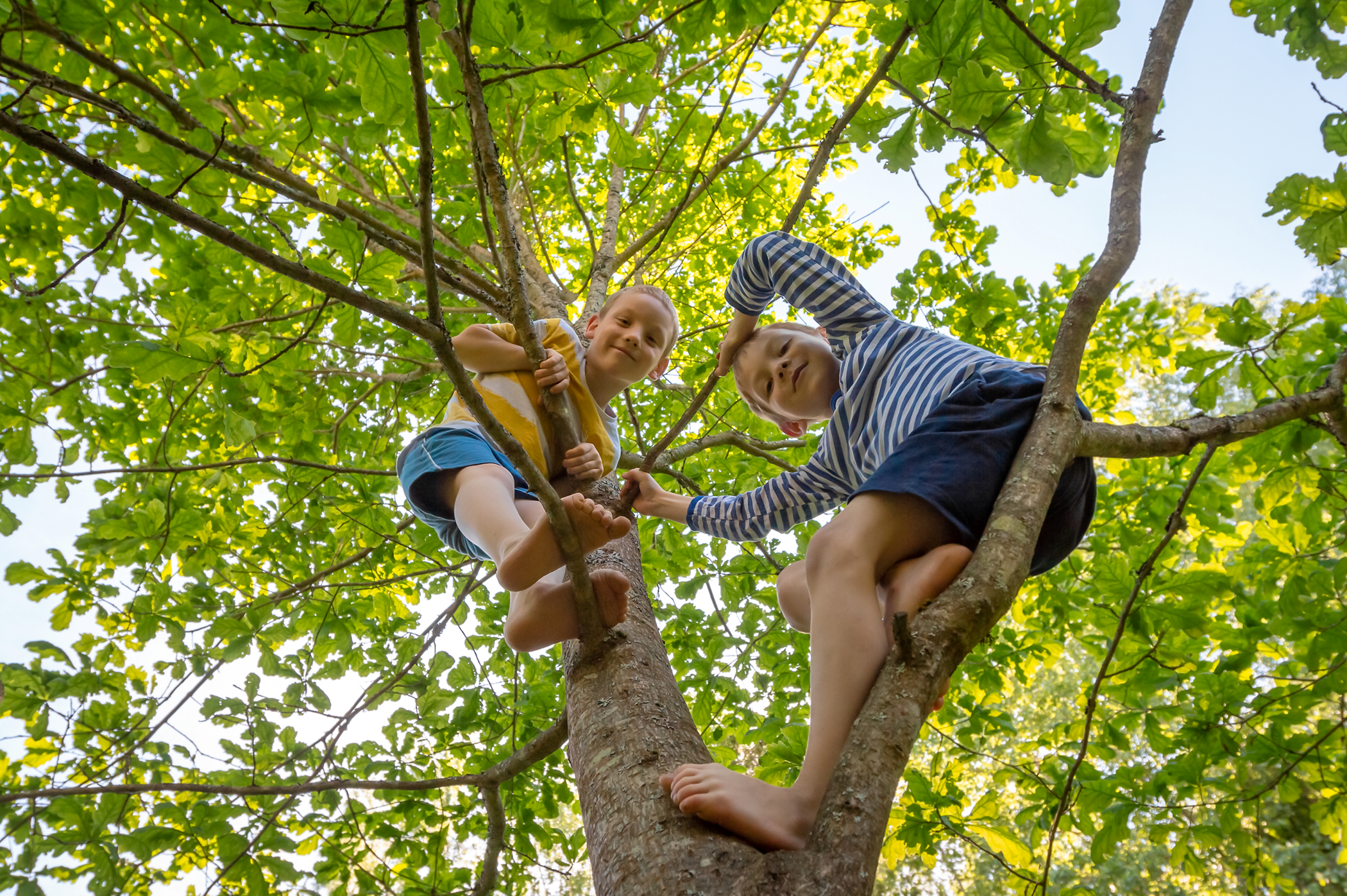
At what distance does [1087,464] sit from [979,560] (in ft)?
2.16

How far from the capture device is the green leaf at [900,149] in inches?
79.4

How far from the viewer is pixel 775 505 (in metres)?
1.90

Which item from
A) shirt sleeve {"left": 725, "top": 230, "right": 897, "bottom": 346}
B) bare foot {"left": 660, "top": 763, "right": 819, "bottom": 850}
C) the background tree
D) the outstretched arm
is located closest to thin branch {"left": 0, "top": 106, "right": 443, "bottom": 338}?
the background tree

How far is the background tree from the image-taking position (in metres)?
1.28

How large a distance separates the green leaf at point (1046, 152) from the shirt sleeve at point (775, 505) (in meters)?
0.93

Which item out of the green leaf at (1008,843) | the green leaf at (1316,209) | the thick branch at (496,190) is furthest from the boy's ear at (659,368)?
the green leaf at (1316,209)

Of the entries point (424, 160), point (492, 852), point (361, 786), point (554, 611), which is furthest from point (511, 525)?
point (492, 852)

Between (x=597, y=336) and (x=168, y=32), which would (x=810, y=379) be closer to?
(x=597, y=336)

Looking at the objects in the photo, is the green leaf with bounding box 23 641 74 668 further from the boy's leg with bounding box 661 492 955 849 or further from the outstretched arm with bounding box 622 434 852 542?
the boy's leg with bounding box 661 492 955 849

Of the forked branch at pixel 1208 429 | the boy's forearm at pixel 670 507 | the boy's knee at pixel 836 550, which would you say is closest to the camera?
the boy's knee at pixel 836 550

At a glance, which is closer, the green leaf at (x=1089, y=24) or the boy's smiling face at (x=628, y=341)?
the green leaf at (x=1089, y=24)

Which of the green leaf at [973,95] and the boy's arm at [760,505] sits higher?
the green leaf at [973,95]

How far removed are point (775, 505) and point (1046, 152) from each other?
45.8 inches

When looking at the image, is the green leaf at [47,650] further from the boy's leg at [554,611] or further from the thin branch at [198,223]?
the thin branch at [198,223]
